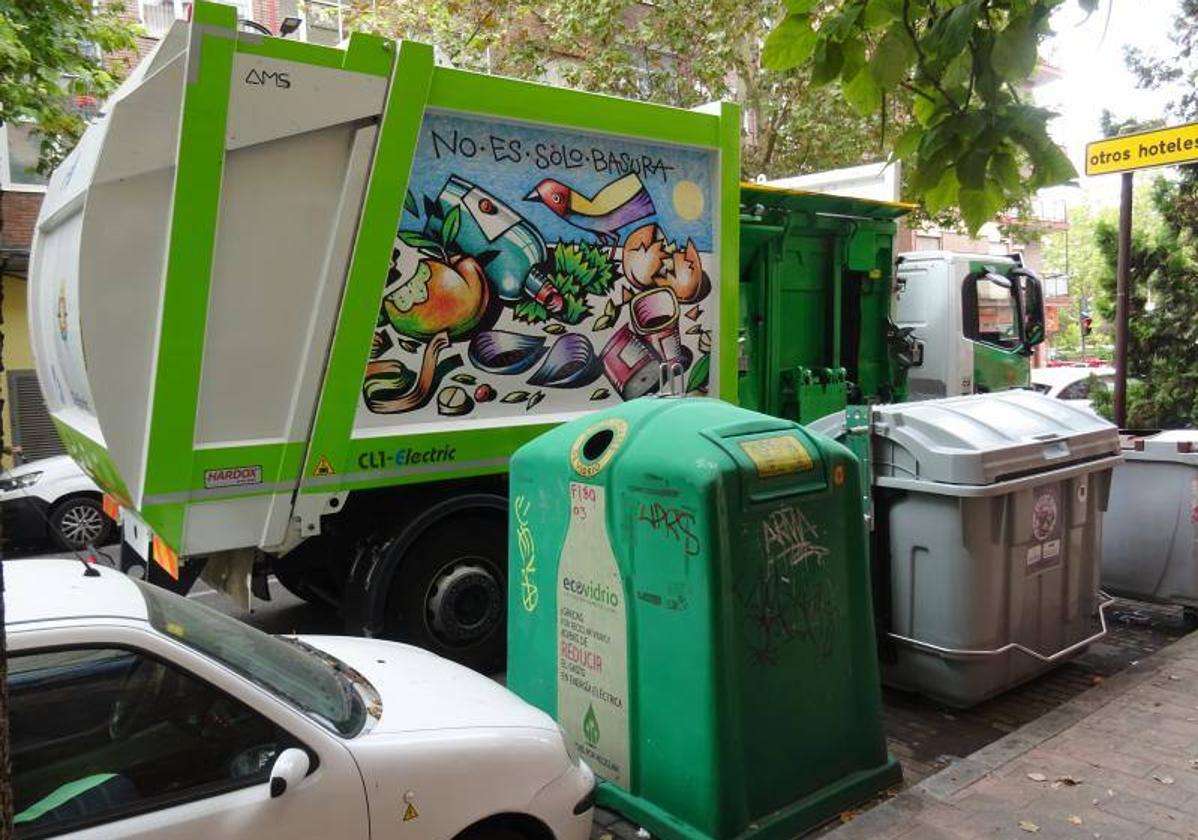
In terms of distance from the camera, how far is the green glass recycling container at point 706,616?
10.5ft

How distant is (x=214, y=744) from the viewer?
2455mm

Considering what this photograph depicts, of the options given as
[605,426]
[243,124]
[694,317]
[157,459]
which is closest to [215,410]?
[157,459]

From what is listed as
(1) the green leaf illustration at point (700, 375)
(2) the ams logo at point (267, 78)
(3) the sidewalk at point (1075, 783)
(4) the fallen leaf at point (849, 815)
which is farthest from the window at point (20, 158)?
(3) the sidewalk at point (1075, 783)

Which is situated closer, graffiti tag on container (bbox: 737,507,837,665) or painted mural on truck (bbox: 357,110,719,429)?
graffiti tag on container (bbox: 737,507,837,665)

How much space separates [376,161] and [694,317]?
7.15 ft

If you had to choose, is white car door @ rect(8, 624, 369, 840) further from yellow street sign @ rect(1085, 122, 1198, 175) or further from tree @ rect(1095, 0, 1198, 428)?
tree @ rect(1095, 0, 1198, 428)

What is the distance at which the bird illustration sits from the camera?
5098 millimetres

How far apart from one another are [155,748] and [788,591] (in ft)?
6.84

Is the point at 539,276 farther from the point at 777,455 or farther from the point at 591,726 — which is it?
the point at 591,726

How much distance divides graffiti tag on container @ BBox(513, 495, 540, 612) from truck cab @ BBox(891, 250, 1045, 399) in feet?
16.2

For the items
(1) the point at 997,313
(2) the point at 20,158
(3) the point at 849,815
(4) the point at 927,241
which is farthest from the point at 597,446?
(4) the point at 927,241

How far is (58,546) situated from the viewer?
30.1 feet

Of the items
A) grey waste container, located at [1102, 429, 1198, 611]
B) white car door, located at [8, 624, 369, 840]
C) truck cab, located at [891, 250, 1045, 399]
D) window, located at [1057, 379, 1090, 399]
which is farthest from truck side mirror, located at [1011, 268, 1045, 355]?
white car door, located at [8, 624, 369, 840]

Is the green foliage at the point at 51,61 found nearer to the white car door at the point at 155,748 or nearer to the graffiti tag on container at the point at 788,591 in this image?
the white car door at the point at 155,748
